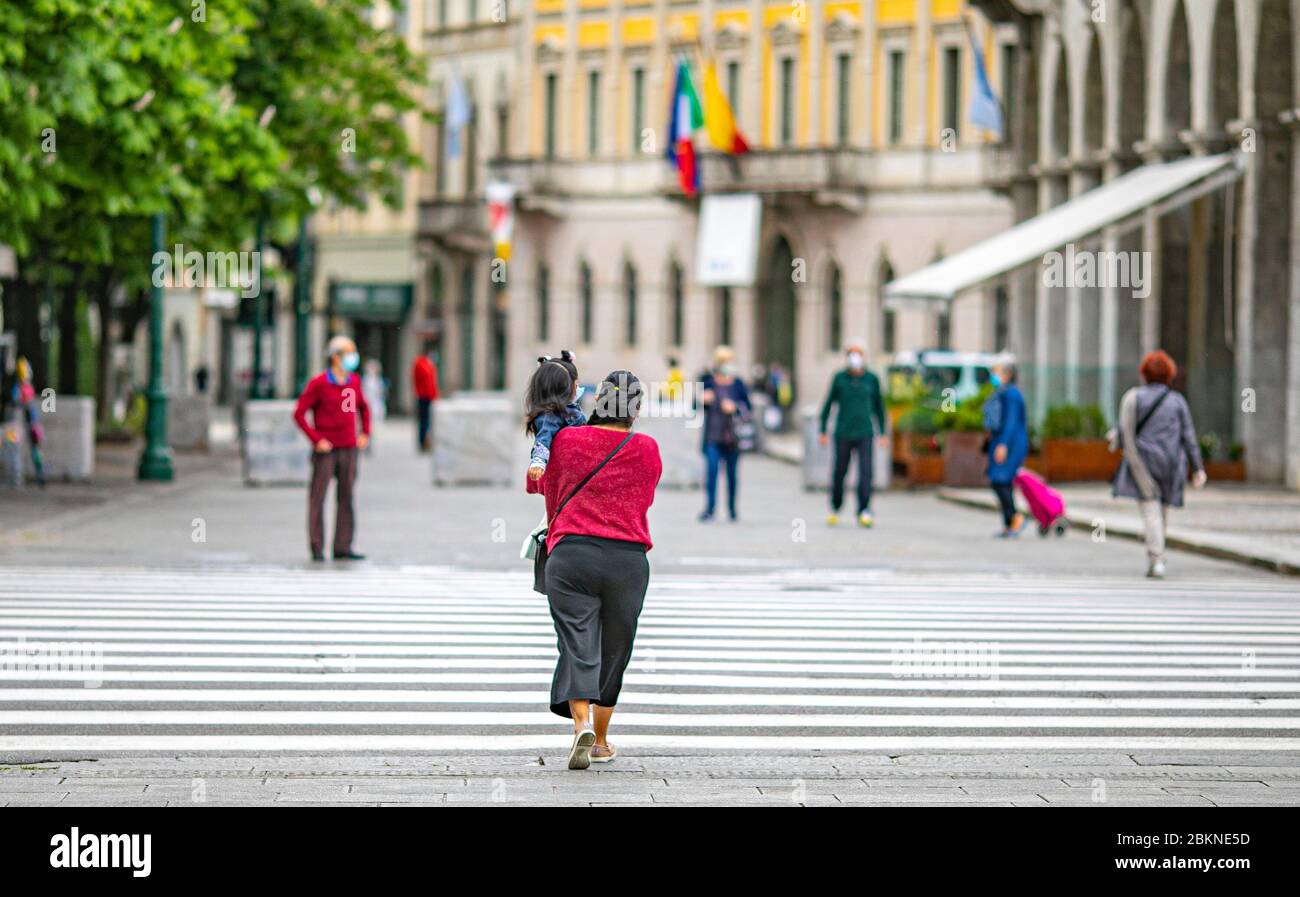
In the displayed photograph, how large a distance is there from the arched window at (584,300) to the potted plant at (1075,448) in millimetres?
36873

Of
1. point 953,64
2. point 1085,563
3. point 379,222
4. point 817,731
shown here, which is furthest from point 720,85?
point 817,731

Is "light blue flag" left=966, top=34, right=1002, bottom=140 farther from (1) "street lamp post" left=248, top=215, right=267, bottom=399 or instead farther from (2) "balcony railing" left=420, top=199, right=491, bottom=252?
(2) "balcony railing" left=420, top=199, right=491, bottom=252

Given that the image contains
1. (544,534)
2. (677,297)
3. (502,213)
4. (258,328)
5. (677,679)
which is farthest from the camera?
(502,213)

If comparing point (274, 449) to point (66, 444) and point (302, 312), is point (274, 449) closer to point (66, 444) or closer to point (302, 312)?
point (66, 444)

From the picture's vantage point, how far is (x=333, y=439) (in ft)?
68.2

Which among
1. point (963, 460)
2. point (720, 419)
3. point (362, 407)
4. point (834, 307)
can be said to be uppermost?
point (834, 307)

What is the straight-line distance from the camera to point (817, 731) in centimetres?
1112

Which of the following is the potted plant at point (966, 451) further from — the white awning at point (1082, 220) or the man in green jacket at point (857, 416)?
the man in green jacket at point (857, 416)

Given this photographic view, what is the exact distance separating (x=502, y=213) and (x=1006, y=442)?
44.0 meters

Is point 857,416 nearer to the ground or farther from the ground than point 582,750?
farther from the ground

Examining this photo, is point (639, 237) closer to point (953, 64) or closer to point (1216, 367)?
point (953, 64)

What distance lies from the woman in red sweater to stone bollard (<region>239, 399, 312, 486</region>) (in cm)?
2378

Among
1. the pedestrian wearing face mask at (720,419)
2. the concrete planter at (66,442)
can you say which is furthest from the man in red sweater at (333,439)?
the concrete planter at (66,442)

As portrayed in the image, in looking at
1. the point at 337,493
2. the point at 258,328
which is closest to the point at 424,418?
the point at 258,328
